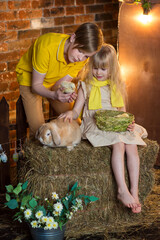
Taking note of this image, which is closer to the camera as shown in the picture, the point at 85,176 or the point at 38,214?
the point at 38,214

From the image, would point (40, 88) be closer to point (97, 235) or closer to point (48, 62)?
point (48, 62)

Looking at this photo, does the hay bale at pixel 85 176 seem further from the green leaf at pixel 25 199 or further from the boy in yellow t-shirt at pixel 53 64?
the boy in yellow t-shirt at pixel 53 64

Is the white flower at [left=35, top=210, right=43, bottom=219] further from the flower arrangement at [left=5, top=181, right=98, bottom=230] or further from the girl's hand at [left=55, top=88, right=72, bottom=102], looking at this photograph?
the girl's hand at [left=55, top=88, right=72, bottom=102]

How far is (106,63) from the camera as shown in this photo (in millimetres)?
2828

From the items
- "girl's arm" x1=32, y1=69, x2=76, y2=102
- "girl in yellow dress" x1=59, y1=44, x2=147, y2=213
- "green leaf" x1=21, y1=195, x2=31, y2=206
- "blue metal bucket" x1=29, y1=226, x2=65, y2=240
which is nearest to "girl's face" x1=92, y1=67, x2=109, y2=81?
"girl in yellow dress" x1=59, y1=44, x2=147, y2=213

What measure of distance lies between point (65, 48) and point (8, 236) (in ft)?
4.73

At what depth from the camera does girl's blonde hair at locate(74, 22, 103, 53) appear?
264 cm

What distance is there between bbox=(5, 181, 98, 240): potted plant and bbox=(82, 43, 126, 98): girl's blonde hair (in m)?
0.93

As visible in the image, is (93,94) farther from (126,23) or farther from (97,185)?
(126,23)

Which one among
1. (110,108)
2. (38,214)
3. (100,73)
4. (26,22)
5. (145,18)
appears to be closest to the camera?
(38,214)

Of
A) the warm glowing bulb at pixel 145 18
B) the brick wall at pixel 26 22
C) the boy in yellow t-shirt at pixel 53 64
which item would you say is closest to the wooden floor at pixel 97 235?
the boy in yellow t-shirt at pixel 53 64

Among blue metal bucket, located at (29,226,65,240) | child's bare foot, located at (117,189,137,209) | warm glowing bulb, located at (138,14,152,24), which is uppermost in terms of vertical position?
warm glowing bulb, located at (138,14,152,24)

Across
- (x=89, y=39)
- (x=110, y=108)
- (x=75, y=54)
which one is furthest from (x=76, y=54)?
(x=110, y=108)

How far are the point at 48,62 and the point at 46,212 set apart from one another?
1.16 m
